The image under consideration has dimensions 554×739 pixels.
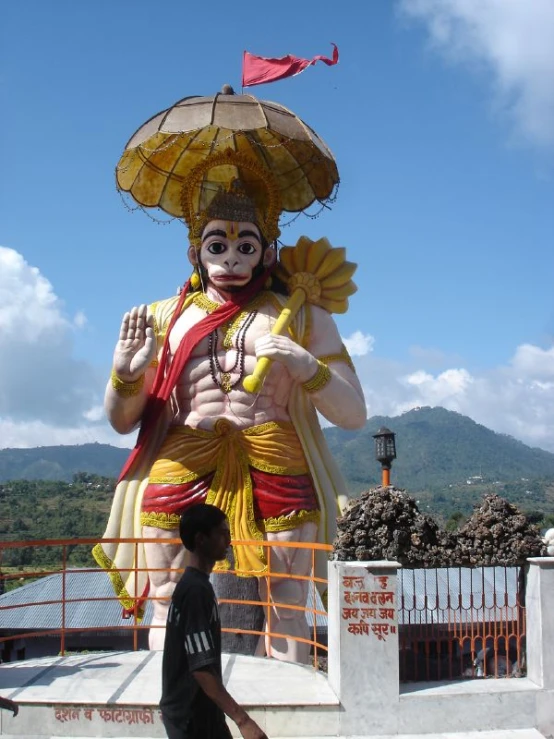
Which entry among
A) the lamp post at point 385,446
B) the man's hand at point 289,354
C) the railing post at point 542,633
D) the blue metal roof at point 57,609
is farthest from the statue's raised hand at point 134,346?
the blue metal roof at point 57,609

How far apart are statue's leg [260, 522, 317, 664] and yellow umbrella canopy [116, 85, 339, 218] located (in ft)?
10.0

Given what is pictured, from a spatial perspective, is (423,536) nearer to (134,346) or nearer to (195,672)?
(195,672)

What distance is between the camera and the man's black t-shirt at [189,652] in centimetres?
304

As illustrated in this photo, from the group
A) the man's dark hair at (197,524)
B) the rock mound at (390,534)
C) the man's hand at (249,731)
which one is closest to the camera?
the man's hand at (249,731)

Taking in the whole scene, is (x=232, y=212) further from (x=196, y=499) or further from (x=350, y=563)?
(x=350, y=563)

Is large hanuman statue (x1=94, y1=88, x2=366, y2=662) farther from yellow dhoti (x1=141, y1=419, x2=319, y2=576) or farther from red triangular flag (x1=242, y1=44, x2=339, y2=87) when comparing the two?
red triangular flag (x1=242, y1=44, x2=339, y2=87)

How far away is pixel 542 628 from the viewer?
5344mm

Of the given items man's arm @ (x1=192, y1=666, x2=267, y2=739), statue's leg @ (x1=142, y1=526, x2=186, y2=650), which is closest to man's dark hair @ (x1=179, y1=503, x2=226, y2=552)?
man's arm @ (x1=192, y1=666, x2=267, y2=739)

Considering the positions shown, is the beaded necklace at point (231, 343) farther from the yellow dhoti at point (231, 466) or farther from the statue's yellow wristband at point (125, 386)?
the statue's yellow wristband at point (125, 386)

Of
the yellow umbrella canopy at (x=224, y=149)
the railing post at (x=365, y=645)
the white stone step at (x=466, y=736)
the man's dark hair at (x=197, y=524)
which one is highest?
the yellow umbrella canopy at (x=224, y=149)

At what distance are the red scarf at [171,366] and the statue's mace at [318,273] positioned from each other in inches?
20.7

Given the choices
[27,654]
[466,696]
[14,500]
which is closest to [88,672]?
[466,696]

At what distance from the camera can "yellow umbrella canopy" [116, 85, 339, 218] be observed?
7216 mm

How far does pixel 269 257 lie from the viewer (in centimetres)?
767
